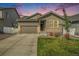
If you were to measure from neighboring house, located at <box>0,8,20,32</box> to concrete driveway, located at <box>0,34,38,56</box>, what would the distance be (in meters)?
0.14

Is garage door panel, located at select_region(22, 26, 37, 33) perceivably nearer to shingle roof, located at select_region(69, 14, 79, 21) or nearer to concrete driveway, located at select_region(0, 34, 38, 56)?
concrete driveway, located at select_region(0, 34, 38, 56)

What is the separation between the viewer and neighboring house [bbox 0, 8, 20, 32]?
4.12 m

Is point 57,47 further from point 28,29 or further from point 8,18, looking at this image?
point 8,18

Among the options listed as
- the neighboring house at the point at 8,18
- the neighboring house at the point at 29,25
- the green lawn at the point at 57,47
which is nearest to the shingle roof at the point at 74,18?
the green lawn at the point at 57,47

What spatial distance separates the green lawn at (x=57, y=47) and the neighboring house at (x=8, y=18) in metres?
0.37

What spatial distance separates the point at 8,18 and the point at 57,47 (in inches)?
25.3

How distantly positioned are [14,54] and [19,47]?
10cm

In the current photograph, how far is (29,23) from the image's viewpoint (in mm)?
4184

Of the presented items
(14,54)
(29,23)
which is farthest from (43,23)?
(14,54)

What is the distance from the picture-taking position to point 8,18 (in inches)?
163

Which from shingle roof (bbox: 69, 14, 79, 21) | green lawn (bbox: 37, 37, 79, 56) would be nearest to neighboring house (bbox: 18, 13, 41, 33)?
green lawn (bbox: 37, 37, 79, 56)

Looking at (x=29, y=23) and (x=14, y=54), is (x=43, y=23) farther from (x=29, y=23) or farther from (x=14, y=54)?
(x=14, y=54)

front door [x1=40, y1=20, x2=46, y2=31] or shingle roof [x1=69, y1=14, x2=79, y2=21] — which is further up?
shingle roof [x1=69, y1=14, x2=79, y2=21]

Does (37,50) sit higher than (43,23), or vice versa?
(43,23)
